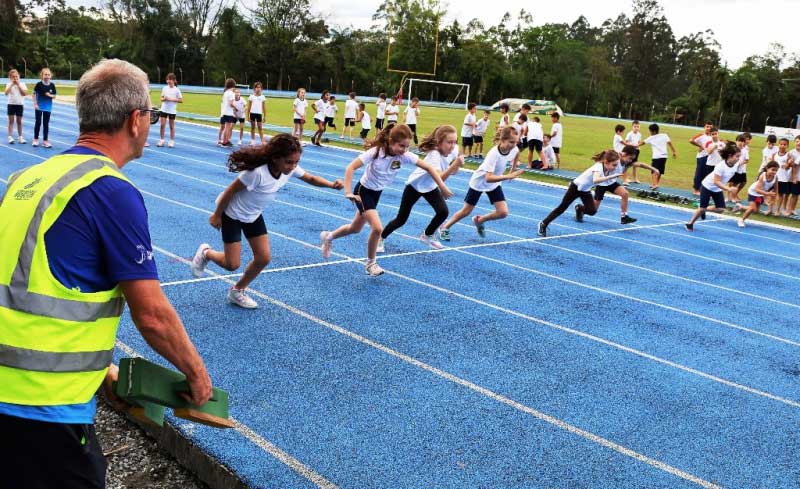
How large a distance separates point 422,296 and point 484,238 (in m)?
3.64

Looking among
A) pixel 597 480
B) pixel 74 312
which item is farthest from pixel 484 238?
pixel 74 312

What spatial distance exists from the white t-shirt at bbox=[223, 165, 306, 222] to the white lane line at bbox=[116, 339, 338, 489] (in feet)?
7.65

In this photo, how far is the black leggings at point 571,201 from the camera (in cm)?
1143

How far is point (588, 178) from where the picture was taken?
11742 mm

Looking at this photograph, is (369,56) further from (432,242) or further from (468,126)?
(432,242)

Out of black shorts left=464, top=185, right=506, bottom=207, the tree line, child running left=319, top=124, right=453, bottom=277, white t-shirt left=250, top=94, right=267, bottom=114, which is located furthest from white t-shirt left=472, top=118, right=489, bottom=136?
the tree line

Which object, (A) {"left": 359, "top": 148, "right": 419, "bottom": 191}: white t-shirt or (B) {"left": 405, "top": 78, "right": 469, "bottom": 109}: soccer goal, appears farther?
(B) {"left": 405, "top": 78, "right": 469, "bottom": 109}: soccer goal

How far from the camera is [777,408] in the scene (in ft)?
17.8

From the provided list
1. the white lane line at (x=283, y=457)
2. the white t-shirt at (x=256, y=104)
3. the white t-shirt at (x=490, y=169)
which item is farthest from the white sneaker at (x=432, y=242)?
the white t-shirt at (x=256, y=104)

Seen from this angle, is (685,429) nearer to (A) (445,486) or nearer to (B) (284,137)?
(A) (445,486)

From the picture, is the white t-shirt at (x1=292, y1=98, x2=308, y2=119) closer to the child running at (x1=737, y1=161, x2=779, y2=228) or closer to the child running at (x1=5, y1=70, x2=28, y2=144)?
the child running at (x1=5, y1=70, x2=28, y2=144)

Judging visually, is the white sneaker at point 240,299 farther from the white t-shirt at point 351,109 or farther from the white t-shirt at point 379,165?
the white t-shirt at point 351,109

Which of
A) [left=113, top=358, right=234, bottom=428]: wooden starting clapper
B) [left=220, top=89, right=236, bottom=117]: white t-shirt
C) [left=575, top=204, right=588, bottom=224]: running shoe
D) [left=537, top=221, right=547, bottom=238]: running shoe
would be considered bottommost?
[left=537, top=221, right=547, bottom=238]: running shoe

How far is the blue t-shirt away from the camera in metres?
1.99
